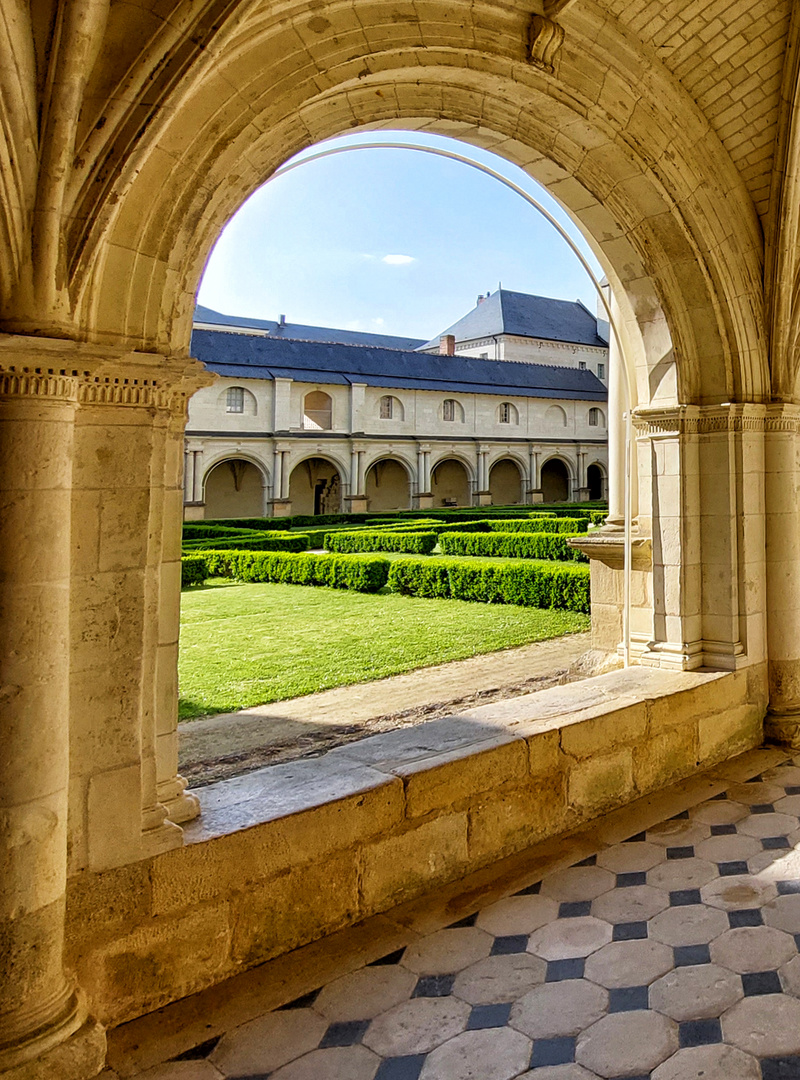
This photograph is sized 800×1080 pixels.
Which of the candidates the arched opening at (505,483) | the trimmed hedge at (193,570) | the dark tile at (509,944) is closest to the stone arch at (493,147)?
the dark tile at (509,944)

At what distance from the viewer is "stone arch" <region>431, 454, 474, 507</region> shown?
3484cm

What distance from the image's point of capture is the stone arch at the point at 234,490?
30.4 meters

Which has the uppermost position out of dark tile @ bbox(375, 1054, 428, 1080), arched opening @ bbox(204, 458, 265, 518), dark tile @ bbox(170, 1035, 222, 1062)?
arched opening @ bbox(204, 458, 265, 518)

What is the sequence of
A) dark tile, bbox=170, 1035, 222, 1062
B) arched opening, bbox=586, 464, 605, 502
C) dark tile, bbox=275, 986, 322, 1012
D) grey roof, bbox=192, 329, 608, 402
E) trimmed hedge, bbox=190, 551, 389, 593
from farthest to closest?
arched opening, bbox=586, 464, 605, 502
grey roof, bbox=192, 329, 608, 402
trimmed hedge, bbox=190, 551, 389, 593
dark tile, bbox=275, 986, 322, 1012
dark tile, bbox=170, 1035, 222, 1062

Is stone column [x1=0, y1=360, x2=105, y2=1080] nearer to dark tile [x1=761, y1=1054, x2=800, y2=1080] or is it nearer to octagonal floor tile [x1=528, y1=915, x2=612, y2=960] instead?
octagonal floor tile [x1=528, y1=915, x2=612, y2=960]

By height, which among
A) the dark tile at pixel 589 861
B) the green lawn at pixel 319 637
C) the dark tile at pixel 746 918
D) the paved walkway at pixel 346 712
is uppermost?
the green lawn at pixel 319 637

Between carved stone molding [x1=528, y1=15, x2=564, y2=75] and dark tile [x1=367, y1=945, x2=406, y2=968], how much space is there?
3.25 meters

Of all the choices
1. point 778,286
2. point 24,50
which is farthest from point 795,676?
point 24,50

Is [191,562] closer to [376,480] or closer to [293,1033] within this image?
[293,1033]

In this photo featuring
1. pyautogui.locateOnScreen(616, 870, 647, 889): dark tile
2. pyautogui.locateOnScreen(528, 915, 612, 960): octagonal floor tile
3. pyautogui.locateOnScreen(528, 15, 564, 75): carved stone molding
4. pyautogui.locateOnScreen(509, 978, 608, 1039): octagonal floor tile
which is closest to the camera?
pyautogui.locateOnScreen(509, 978, 608, 1039): octagonal floor tile

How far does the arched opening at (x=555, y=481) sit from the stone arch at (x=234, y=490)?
557 inches

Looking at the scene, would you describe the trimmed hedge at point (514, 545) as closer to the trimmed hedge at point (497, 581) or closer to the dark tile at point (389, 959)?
the trimmed hedge at point (497, 581)

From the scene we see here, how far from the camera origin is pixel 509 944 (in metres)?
A: 2.55

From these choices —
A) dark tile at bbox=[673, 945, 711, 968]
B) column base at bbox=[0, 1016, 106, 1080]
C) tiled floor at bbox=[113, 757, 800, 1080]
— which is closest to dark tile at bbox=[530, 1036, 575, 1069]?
tiled floor at bbox=[113, 757, 800, 1080]
